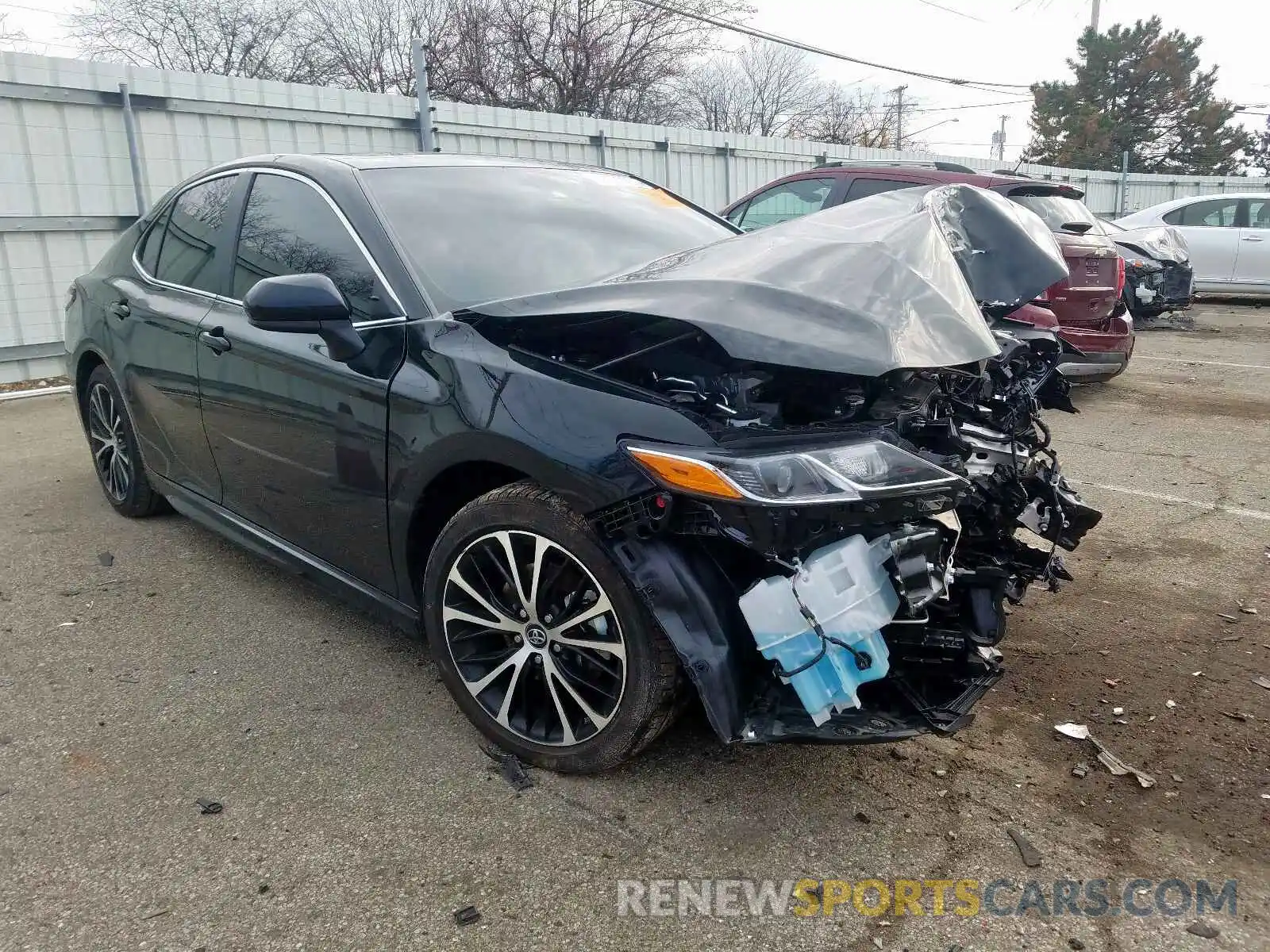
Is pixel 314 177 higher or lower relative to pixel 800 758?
higher

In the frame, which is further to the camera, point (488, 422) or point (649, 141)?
point (649, 141)

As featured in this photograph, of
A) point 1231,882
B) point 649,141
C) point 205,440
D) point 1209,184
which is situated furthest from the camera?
point 1209,184

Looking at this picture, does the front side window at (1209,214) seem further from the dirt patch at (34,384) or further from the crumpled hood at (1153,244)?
the dirt patch at (34,384)

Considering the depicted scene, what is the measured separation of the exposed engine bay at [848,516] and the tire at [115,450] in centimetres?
269

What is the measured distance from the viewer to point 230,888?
84.4 inches

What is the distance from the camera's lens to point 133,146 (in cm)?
853

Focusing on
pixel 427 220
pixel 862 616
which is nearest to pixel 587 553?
pixel 862 616

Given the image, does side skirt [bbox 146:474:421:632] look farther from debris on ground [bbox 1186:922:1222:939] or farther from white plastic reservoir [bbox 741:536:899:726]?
debris on ground [bbox 1186:922:1222:939]

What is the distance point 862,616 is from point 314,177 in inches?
92.9

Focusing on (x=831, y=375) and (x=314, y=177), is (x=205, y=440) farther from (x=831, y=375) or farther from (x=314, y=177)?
(x=831, y=375)

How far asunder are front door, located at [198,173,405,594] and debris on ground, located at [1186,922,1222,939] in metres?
2.22

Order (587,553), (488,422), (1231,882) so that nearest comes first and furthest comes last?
(1231,882)
(587,553)
(488,422)

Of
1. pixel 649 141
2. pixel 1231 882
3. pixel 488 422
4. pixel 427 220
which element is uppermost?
pixel 649 141

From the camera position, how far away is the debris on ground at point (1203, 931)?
1.98m
